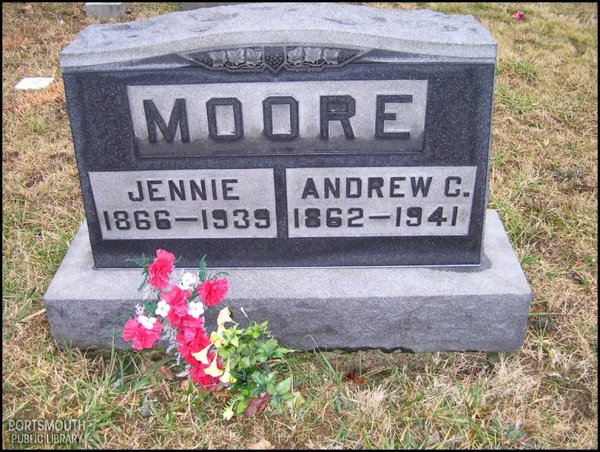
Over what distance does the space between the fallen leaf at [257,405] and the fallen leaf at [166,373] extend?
34 centimetres

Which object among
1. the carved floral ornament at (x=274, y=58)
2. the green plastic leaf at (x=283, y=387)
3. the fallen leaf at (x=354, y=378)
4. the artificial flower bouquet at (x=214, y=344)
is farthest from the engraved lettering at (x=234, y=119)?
the fallen leaf at (x=354, y=378)

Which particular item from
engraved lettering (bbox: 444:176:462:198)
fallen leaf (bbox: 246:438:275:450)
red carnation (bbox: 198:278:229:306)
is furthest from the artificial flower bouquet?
engraved lettering (bbox: 444:176:462:198)

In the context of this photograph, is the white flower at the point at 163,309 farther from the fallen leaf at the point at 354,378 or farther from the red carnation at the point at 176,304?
the fallen leaf at the point at 354,378

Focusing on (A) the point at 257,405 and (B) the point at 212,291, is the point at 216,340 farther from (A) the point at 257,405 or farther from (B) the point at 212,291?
(A) the point at 257,405

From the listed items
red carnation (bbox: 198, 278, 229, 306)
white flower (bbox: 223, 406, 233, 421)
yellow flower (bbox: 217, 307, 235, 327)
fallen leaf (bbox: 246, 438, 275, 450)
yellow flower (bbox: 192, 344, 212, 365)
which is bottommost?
fallen leaf (bbox: 246, 438, 275, 450)

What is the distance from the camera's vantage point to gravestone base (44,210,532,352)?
7.82 ft

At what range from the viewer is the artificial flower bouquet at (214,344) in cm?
220

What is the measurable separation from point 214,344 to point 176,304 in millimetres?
189

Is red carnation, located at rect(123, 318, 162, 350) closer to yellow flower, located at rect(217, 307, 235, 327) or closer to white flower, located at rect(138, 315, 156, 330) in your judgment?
white flower, located at rect(138, 315, 156, 330)

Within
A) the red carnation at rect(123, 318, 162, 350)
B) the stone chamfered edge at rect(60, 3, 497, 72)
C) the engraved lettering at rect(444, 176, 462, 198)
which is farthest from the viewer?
the engraved lettering at rect(444, 176, 462, 198)

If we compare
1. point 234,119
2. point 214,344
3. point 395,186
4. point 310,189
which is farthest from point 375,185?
point 214,344

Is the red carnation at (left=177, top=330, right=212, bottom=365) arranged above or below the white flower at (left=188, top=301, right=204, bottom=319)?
below

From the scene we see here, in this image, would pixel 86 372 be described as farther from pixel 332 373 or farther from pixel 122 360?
pixel 332 373

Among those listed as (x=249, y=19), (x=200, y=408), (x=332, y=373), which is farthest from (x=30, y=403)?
(x=249, y=19)
